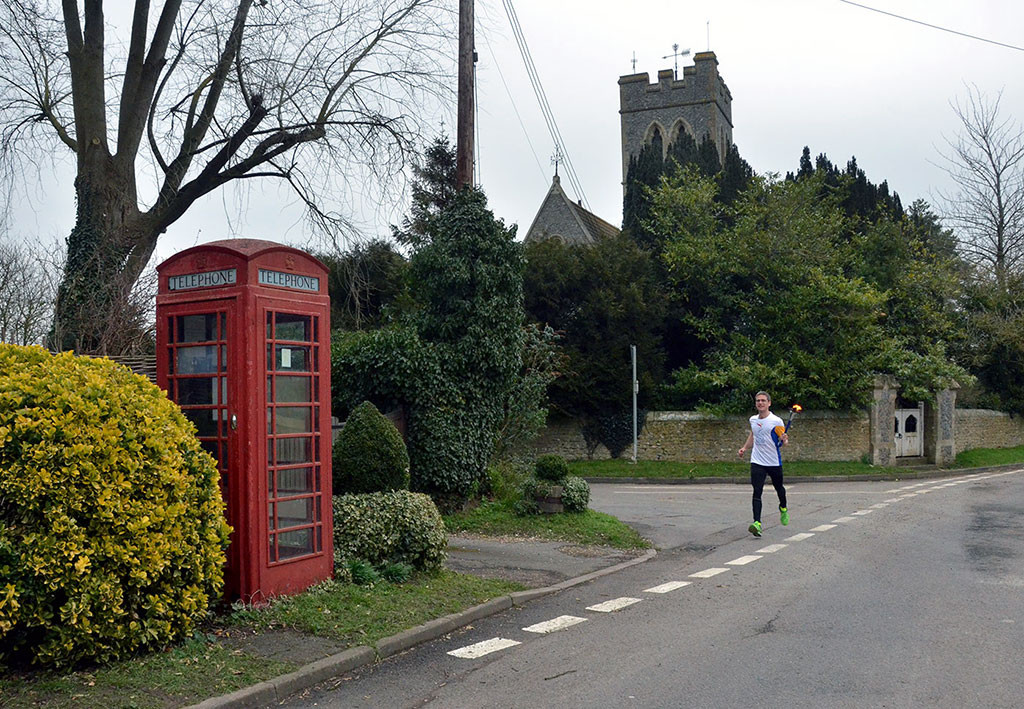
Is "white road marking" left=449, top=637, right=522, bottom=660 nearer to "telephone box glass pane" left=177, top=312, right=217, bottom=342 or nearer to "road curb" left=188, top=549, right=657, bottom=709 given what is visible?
"road curb" left=188, top=549, right=657, bottom=709

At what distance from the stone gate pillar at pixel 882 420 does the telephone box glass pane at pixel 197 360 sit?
2683 centimetres

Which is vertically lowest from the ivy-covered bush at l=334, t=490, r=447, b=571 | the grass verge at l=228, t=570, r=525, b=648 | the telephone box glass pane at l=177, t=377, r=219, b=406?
the grass verge at l=228, t=570, r=525, b=648

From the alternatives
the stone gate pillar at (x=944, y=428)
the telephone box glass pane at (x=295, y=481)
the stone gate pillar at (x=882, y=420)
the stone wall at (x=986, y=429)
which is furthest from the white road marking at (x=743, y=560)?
the stone wall at (x=986, y=429)

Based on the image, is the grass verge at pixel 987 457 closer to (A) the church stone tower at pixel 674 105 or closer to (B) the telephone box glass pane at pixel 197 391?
(B) the telephone box glass pane at pixel 197 391

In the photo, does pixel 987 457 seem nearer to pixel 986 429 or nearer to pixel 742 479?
pixel 986 429

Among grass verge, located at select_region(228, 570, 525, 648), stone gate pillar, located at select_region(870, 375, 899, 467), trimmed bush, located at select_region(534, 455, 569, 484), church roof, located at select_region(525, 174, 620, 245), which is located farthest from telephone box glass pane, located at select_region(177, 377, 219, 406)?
church roof, located at select_region(525, 174, 620, 245)

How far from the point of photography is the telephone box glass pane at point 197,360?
24.9 ft

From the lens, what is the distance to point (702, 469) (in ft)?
96.2

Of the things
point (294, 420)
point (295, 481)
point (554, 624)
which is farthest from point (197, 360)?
point (554, 624)

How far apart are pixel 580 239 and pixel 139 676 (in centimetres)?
3869

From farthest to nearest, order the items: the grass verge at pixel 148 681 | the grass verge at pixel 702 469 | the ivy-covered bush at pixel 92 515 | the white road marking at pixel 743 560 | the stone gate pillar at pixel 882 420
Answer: the stone gate pillar at pixel 882 420, the grass verge at pixel 702 469, the white road marking at pixel 743 560, the ivy-covered bush at pixel 92 515, the grass verge at pixel 148 681

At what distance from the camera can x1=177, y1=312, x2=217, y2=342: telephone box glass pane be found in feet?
24.9

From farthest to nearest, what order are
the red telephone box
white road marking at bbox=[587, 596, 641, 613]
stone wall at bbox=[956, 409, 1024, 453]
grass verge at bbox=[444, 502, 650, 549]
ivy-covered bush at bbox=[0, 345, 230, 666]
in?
stone wall at bbox=[956, 409, 1024, 453], grass verge at bbox=[444, 502, 650, 549], white road marking at bbox=[587, 596, 641, 613], the red telephone box, ivy-covered bush at bbox=[0, 345, 230, 666]

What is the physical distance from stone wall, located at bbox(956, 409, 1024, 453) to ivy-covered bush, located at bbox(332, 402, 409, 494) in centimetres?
3031
